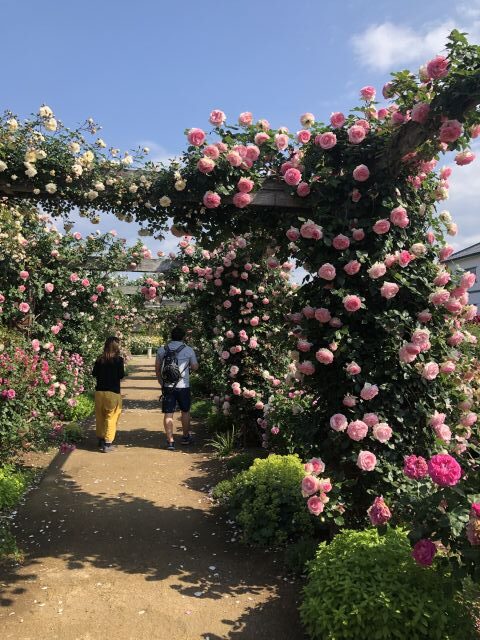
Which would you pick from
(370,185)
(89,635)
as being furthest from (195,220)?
(89,635)

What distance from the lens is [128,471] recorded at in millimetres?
5516

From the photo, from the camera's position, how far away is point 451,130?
8.54 feet

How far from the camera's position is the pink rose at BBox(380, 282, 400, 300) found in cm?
295

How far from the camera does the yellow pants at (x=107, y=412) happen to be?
650 cm

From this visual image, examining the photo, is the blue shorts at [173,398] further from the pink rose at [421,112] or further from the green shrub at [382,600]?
the pink rose at [421,112]

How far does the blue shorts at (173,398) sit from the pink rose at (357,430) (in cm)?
393

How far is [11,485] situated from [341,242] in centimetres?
367

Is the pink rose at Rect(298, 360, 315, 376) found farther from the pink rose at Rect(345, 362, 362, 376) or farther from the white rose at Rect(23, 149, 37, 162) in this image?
the white rose at Rect(23, 149, 37, 162)

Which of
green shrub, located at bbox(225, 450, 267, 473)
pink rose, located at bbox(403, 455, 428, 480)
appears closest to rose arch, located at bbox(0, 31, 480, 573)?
pink rose, located at bbox(403, 455, 428, 480)

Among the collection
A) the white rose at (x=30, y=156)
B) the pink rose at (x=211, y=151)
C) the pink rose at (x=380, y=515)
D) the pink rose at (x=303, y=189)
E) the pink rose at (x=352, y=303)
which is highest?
the pink rose at (x=211, y=151)

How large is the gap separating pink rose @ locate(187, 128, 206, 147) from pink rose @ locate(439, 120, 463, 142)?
5.48 ft

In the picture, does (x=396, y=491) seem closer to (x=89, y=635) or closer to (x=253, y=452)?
(x=89, y=635)

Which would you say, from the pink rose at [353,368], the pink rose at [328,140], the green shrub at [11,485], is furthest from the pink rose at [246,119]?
the green shrub at [11,485]

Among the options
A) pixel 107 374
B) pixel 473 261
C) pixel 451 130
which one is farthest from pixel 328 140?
pixel 473 261
